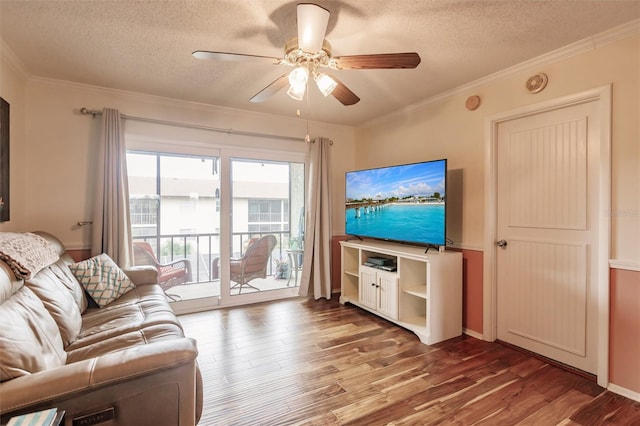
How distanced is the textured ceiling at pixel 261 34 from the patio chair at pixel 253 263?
1.93 metres

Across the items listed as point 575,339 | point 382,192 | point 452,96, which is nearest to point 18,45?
point 382,192

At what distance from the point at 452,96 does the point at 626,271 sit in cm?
202

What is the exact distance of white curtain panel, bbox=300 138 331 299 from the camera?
403 centimetres

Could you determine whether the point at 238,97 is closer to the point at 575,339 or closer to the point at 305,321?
the point at 305,321

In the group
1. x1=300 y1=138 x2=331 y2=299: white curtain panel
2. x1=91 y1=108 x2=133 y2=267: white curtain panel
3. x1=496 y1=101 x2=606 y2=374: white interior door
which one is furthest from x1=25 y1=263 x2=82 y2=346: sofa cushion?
x1=496 y1=101 x2=606 y2=374: white interior door

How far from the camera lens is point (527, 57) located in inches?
94.1

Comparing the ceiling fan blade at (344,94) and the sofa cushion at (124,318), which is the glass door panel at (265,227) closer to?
the sofa cushion at (124,318)

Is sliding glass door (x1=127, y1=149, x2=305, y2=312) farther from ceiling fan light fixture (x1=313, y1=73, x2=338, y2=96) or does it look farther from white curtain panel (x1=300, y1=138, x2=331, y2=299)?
ceiling fan light fixture (x1=313, y1=73, x2=338, y2=96)

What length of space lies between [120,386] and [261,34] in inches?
82.3

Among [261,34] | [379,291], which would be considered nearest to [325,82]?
[261,34]

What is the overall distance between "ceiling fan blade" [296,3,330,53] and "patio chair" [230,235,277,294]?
2.69 m

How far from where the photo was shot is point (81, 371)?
3.68ft

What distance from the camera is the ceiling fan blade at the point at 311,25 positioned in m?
1.48

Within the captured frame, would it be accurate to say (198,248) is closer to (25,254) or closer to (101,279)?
(101,279)
